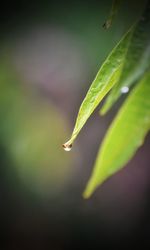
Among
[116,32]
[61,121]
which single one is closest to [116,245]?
[61,121]

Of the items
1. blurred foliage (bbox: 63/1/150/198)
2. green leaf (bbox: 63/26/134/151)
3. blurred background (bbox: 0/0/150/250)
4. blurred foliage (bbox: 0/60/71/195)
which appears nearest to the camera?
blurred foliage (bbox: 63/1/150/198)

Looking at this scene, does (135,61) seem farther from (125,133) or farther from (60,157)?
(60,157)

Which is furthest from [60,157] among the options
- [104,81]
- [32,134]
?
[104,81]

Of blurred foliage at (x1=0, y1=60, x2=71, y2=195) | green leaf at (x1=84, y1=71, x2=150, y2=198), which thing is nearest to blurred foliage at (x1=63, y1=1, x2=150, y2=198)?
green leaf at (x1=84, y1=71, x2=150, y2=198)

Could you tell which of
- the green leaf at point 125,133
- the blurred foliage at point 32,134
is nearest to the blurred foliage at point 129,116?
the green leaf at point 125,133

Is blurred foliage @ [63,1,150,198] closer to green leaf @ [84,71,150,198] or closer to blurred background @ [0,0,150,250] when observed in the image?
green leaf @ [84,71,150,198]

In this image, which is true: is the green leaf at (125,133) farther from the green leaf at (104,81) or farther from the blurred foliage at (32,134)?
the blurred foliage at (32,134)
